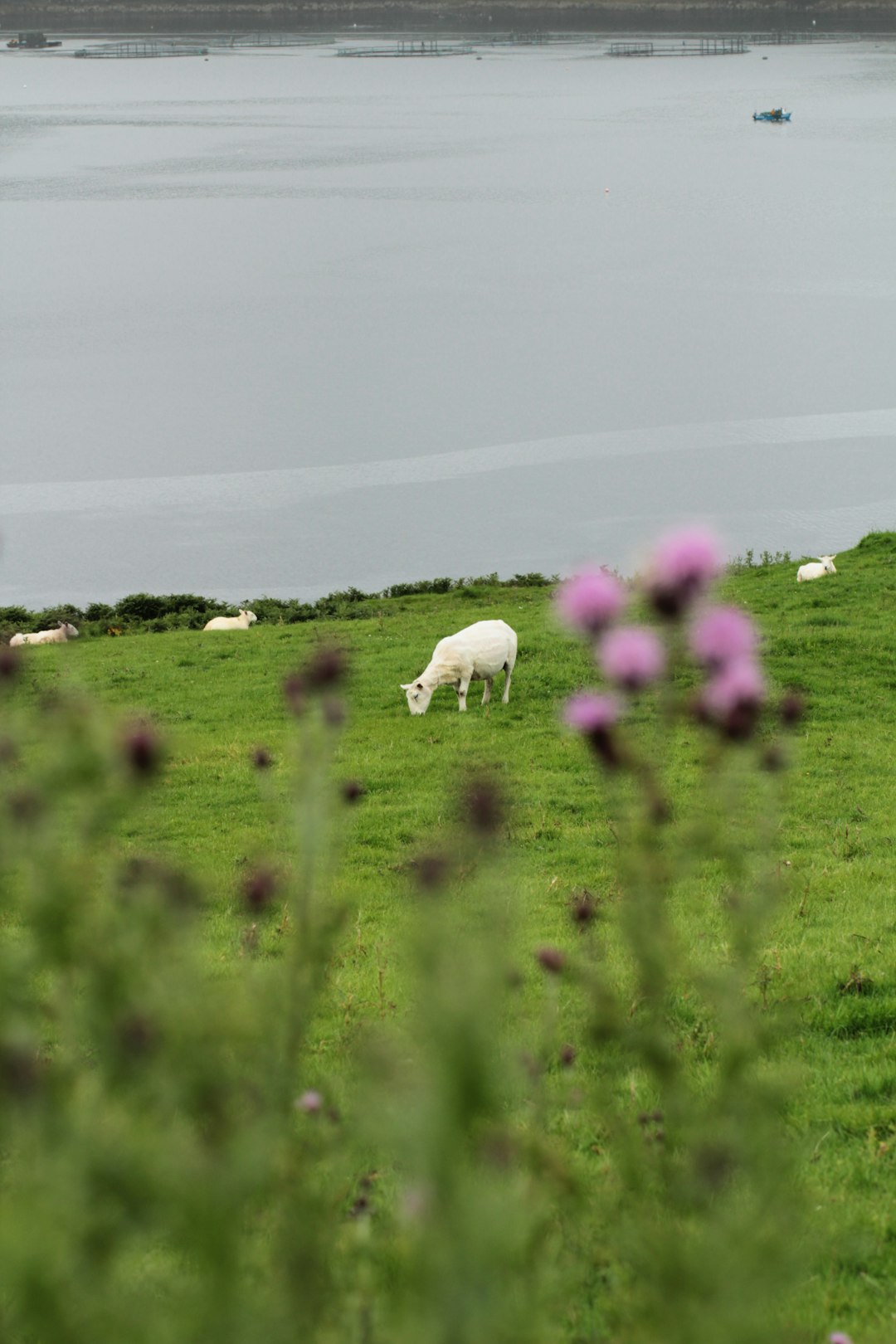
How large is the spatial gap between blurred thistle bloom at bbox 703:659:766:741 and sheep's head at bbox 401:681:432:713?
14.8 meters

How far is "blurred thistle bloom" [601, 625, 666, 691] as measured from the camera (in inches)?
83.0

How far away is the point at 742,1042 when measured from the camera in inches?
106

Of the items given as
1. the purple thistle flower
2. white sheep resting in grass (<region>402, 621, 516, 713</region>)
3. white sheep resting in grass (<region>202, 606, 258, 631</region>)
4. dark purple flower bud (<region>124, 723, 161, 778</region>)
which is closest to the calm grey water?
the purple thistle flower

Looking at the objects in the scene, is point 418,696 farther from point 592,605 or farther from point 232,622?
point 592,605

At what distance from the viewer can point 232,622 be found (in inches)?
1102

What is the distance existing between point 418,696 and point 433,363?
1881 inches

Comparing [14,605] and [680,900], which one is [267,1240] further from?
[14,605]

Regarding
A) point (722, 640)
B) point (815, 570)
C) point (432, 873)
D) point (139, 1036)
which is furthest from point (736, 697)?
point (815, 570)

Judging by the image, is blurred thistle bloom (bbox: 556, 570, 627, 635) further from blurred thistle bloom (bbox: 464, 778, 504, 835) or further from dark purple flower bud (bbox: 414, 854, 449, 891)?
dark purple flower bud (bbox: 414, 854, 449, 891)

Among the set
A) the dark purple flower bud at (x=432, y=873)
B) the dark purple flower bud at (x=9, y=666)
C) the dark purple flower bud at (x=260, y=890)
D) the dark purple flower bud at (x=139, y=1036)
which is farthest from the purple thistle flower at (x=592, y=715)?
the dark purple flower bud at (x=9, y=666)

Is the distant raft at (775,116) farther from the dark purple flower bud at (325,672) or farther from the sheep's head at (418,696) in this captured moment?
the dark purple flower bud at (325,672)

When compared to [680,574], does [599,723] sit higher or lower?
lower

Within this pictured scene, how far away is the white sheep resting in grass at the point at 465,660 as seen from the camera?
16938mm

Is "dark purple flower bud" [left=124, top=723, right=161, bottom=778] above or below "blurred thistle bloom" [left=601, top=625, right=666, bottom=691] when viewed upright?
below
